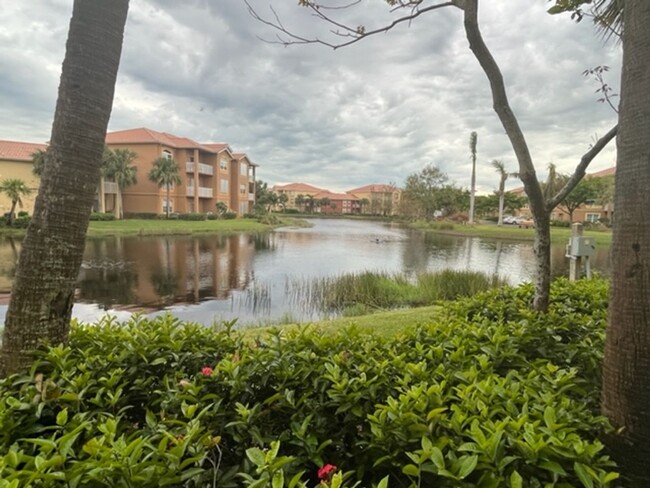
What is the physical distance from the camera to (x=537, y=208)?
3.86m

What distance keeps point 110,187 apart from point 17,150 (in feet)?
27.4

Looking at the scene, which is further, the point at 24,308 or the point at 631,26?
the point at 24,308

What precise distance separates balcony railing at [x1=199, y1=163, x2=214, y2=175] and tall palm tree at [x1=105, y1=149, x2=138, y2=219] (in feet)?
26.0

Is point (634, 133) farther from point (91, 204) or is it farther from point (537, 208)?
point (91, 204)

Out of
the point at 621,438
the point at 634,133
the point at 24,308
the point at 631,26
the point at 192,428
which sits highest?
the point at 631,26

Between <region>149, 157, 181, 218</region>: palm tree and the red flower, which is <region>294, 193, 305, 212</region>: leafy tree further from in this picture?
the red flower

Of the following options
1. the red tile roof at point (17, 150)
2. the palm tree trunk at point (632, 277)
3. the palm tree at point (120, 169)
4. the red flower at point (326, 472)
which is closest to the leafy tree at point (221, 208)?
the palm tree at point (120, 169)

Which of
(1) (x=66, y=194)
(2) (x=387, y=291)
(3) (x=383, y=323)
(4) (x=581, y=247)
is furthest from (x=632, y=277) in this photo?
(2) (x=387, y=291)

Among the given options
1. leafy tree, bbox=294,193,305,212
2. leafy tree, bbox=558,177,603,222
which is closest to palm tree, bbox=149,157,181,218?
leafy tree, bbox=558,177,603,222

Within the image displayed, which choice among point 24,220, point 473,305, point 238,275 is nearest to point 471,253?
point 238,275

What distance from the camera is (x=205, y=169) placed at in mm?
48125

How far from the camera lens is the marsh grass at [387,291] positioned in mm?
10921

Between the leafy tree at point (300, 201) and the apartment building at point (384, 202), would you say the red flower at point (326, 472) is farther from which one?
the leafy tree at point (300, 201)

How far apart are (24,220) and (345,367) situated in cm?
3628
